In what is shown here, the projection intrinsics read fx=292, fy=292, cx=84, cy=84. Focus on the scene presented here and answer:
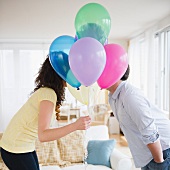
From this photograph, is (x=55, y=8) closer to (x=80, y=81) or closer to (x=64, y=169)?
(x=64, y=169)

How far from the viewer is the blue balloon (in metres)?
1.76

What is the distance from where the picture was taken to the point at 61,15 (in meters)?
4.88

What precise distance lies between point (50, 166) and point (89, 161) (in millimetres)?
459

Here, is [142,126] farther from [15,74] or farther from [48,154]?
[15,74]

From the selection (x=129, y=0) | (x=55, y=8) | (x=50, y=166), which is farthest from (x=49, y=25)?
(x=50, y=166)

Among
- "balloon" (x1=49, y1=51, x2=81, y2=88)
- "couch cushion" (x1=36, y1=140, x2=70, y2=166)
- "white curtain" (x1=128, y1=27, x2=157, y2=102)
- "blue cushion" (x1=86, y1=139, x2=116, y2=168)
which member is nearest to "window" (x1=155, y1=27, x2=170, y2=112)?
"white curtain" (x1=128, y1=27, x2=157, y2=102)

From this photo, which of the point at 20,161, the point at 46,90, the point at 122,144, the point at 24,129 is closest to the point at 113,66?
the point at 46,90

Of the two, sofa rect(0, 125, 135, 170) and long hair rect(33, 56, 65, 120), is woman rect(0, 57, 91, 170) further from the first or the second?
sofa rect(0, 125, 135, 170)

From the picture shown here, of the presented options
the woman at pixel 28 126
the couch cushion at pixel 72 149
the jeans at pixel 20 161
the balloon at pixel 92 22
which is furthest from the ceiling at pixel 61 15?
the jeans at pixel 20 161

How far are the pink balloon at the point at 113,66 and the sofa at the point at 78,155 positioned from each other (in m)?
1.69

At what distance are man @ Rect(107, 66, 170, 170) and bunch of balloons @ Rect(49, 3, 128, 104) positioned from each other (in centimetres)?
10

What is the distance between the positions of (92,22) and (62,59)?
0.30m

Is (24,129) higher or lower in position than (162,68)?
lower

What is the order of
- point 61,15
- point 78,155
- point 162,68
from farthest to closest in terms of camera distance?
point 162,68 < point 61,15 < point 78,155
